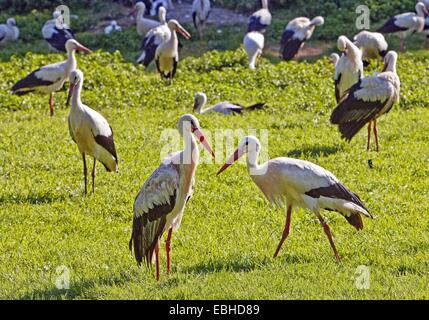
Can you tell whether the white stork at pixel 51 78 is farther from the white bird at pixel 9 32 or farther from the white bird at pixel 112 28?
the white bird at pixel 9 32

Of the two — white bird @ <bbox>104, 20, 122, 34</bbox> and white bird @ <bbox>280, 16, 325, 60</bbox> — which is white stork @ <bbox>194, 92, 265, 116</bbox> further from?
white bird @ <bbox>104, 20, 122, 34</bbox>

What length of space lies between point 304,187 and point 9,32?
15.0 m

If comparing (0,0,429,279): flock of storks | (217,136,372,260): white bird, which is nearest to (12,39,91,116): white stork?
(0,0,429,279): flock of storks

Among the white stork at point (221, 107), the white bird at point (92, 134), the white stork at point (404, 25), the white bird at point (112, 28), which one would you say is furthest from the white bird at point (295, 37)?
the white bird at point (92, 134)

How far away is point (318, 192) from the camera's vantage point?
24.9ft

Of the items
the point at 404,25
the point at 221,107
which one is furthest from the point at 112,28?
the point at 221,107

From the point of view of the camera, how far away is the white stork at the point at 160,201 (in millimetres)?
7352

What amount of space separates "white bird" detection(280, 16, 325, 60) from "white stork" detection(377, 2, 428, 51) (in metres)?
1.60

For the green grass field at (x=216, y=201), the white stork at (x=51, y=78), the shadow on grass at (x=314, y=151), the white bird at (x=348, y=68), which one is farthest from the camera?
the white stork at (x=51, y=78)

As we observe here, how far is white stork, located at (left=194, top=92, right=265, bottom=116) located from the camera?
13680 millimetres

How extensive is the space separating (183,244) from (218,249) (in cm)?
40

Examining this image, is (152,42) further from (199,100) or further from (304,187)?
(304,187)

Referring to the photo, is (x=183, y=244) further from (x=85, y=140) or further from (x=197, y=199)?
(x=85, y=140)

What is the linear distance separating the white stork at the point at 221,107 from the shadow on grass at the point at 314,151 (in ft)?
7.51
